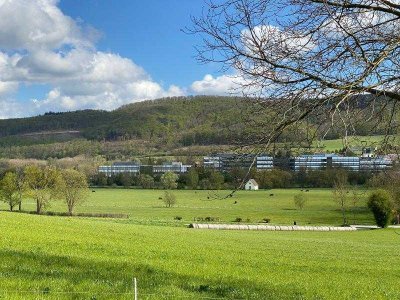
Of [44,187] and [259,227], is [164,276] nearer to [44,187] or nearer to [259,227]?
[259,227]

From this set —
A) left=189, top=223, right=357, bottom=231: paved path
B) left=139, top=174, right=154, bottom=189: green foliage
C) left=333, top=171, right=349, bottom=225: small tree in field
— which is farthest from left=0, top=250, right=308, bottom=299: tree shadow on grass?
left=139, top=174, right=154, bottom=189: green foliage

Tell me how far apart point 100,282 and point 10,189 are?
72239 mm

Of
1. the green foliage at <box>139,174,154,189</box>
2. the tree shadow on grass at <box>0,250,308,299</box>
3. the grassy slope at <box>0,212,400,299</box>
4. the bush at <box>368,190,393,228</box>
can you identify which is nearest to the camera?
the tree shadow on grass at <box>0,250,308,299</box>

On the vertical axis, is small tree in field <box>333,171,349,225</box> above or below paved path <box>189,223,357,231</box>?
above

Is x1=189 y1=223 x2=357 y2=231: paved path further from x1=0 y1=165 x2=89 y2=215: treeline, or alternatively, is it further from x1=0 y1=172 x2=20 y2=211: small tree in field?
x1=0 y1=172 x2=20 y2=211: small tree in field

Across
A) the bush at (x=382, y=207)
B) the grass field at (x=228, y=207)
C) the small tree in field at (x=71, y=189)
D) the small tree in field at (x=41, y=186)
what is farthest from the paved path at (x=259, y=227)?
the small tree in field at (x=41, y=186)

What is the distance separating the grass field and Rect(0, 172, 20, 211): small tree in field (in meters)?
9.06

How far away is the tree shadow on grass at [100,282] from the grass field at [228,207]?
5113cm

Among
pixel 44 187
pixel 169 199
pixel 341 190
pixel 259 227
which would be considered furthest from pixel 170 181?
pixel 259 227

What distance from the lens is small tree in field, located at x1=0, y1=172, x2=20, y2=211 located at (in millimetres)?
75875

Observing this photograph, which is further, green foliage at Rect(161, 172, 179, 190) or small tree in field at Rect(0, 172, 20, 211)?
green foliage at Rect(161, 172, 179, 190)

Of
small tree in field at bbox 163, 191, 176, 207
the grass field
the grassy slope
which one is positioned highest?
the grassy slope

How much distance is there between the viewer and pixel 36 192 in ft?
248

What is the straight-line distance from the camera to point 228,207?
4028 inches
